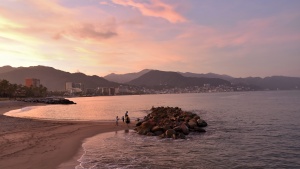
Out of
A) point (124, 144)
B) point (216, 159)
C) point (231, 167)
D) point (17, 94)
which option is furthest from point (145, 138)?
point (17, 94)

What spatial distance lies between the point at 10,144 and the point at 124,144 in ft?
29.0

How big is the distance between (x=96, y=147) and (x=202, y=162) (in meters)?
8.89

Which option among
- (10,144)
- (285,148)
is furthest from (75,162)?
(285,148)

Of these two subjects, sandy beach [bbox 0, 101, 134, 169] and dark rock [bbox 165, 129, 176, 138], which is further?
dark rock [bbox 165, 129, 176, 138]

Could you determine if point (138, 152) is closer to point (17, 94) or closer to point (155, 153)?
point (155, 153)

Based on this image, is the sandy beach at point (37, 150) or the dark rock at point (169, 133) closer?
the sandy beach at point (37, 150)

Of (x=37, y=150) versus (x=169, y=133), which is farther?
(x=169, y=133)

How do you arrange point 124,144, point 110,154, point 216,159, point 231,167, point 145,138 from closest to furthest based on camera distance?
point 231,167 < point 216,159 < point 110,154 < point 124,144 < point 145,138

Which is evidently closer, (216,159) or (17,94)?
(216,159)

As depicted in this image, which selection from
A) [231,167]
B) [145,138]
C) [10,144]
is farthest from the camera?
[145,138]

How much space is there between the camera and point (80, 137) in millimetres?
25109

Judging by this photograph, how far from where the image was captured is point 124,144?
21922mm

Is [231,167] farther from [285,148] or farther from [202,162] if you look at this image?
[285,148]

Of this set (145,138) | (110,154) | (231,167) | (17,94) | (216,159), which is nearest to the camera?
A: (231,167)
